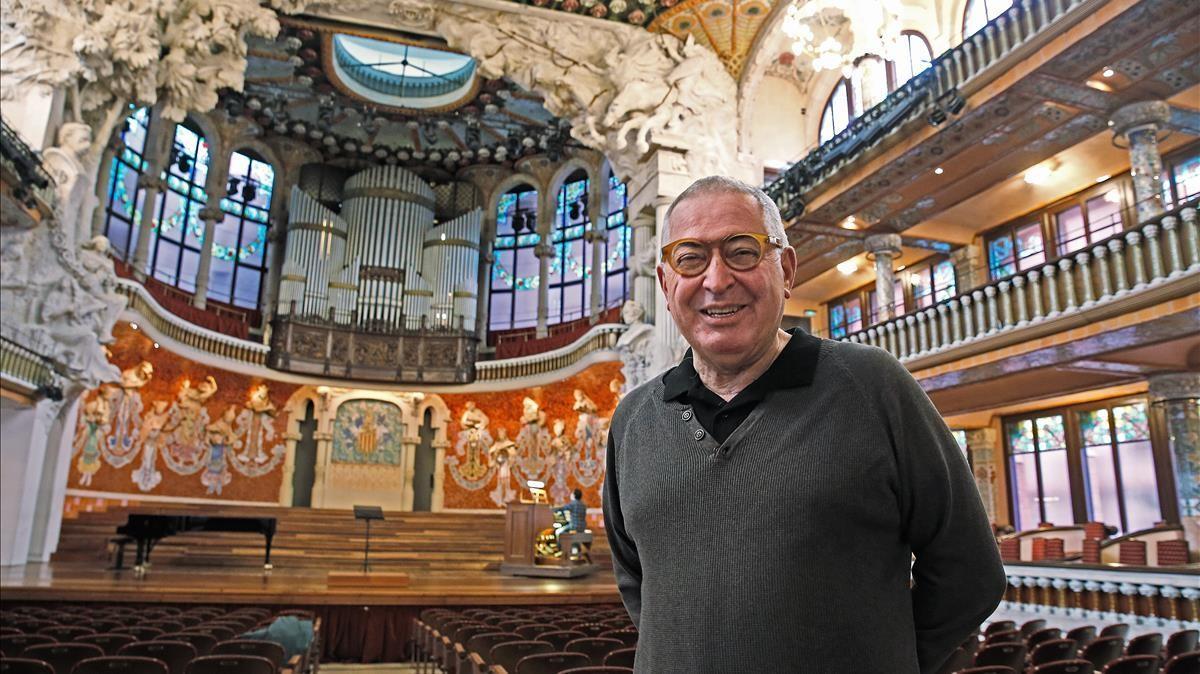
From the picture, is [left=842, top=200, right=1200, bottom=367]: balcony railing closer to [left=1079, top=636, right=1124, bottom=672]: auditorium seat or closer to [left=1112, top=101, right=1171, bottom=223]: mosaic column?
[left=1112, top=101, right=1171, bottom=223]: mosaic column

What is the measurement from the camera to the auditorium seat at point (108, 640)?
455cm

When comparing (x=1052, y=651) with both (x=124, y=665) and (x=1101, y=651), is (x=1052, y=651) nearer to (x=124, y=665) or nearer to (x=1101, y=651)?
(x=1101, y=651)

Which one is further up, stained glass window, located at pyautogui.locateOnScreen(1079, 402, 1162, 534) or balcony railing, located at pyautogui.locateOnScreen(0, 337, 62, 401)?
balcony railing, located at pyautogui.locateOnScreen(0, 337, 62, 401)

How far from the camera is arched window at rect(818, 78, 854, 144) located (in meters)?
17.3

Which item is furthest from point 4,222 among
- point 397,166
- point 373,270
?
point 397,166

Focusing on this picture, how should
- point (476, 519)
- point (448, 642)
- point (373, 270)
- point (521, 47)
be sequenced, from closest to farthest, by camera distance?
point (448, 642) → point (521, 47) → point (476, 519) → point (373, 270)

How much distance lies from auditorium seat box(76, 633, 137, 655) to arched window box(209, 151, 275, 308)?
1983 centimetres

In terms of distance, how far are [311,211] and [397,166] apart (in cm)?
320

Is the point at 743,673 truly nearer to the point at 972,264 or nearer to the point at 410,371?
the point at 972,264

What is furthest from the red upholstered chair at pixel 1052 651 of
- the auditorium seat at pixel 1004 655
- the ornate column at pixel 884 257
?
the ornate column at pixel 884 257

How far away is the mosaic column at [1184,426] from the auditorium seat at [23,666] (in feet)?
42.6

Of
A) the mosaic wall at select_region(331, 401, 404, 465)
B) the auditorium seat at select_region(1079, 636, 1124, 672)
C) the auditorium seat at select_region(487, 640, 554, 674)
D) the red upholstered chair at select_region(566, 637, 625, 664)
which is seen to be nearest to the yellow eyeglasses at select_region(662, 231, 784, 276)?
the auditorium seat at select_region(487, 640, 554, 674)

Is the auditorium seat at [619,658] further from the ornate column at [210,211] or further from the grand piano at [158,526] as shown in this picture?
the ornate column at [210,211]

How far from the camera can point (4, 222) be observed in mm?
11117
